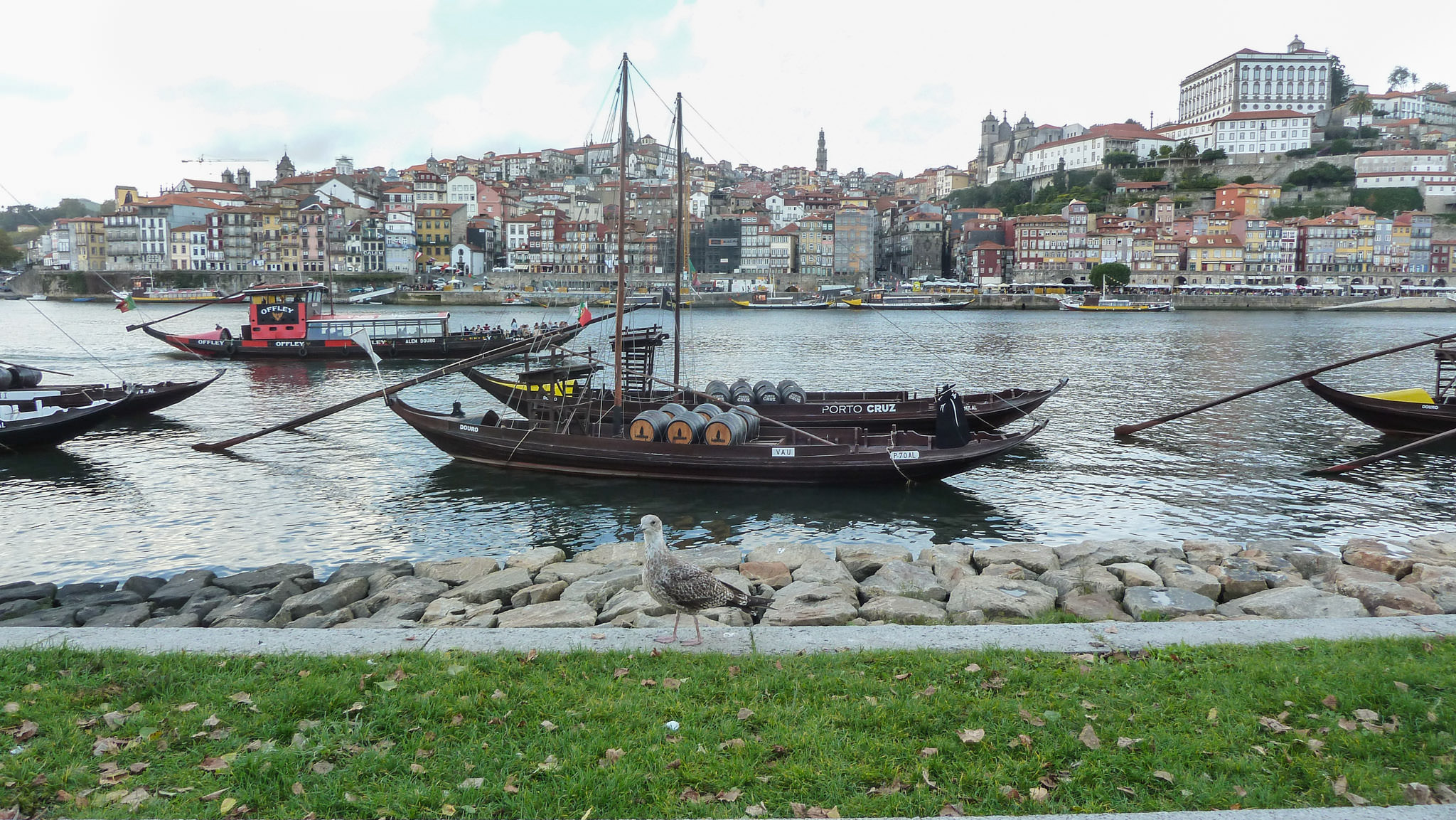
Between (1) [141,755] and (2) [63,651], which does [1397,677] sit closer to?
(1) [141,755]

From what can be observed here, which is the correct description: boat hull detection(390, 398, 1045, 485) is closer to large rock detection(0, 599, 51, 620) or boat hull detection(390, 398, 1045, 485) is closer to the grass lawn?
large rock detection(0, 599, 51, 620)

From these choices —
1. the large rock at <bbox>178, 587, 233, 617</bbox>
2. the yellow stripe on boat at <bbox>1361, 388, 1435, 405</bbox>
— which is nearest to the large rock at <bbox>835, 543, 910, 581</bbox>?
the large rock at <bbox>178, 587, 233, 617</bbox>

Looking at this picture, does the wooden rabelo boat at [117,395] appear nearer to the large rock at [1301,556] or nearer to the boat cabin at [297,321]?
the boat cabin at [297,321]

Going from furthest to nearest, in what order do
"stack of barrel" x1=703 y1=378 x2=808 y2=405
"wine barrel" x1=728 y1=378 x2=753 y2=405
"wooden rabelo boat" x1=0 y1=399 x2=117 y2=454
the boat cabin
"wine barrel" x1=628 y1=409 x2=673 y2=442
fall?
1. the boat cabin
2. "stack of barrel" x1=703 y1=378 x2=808 y2=405
3. "wine barrel" x1=728 y1=378 x2=753 y2=405
4. "wooden rabelo boat" x1=0 y1=399 x2=117 y2=454
5. "wine barrel" x1=628 y1=409 x2=673 y2=442

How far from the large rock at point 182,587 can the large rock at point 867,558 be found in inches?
302

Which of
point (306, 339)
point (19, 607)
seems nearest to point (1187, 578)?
point (19, 607)

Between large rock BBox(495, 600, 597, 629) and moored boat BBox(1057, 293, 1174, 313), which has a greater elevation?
moored boat BBox(1057, 293, 1174, 313)

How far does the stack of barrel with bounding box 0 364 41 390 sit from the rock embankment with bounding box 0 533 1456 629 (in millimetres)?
15209

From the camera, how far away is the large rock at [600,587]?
31.0 feet

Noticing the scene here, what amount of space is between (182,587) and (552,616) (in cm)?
571

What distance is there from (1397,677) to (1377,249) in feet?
444

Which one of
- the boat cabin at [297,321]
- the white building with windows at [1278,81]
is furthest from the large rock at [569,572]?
the white building with windows at [1278,81]

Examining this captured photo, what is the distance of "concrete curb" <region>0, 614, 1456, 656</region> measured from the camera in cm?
632

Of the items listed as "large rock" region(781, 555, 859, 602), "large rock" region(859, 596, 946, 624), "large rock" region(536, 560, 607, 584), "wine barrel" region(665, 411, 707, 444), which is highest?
"wine barrel" region(665, 411, 707, 444)
